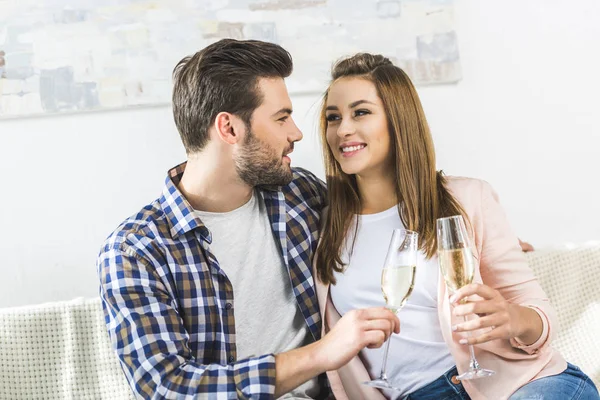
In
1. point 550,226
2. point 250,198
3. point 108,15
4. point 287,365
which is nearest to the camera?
point 287,365

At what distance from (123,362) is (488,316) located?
32.0 inches

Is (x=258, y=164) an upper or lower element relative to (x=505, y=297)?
upper

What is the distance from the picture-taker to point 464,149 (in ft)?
8.10

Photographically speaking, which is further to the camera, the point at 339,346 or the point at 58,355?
the point at 58,355

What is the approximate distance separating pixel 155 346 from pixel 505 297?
874 mm

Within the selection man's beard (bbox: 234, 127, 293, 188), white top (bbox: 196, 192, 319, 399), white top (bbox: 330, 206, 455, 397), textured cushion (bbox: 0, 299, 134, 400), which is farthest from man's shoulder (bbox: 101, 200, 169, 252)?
white top (bbox: 330, 206, 455, 397)

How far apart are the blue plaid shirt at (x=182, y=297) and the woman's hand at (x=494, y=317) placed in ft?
1.38

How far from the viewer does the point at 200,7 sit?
2342 mm

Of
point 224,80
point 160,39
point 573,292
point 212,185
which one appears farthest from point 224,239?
point 573,292

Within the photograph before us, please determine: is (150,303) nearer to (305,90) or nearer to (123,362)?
(123,362)

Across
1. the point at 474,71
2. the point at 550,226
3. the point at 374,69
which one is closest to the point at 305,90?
the point at 374,69

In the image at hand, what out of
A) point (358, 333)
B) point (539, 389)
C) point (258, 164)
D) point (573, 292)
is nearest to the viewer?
point (358, 333)

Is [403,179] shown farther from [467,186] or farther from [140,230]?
[140,230]

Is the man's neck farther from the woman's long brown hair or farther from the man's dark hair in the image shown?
the woman's long brown hair
